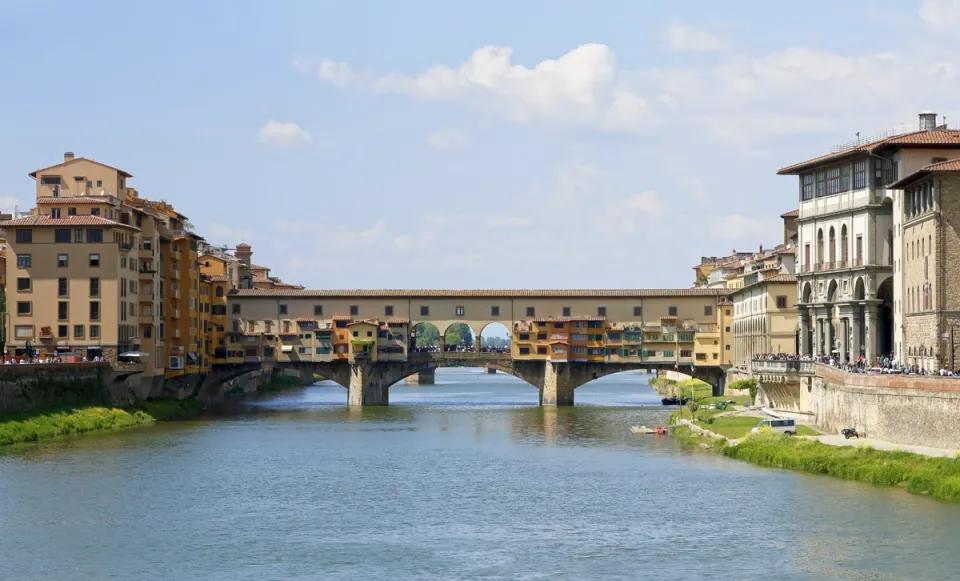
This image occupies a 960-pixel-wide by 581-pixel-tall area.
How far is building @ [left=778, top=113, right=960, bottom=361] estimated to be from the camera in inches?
3369

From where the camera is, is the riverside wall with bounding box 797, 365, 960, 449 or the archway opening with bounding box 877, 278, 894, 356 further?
the archway opening with bounding box 877, 278, 894, 356

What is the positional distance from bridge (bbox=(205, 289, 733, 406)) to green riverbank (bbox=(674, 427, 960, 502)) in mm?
48113

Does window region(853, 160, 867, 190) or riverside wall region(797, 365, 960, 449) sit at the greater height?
window region(853, 160, 867, 190)

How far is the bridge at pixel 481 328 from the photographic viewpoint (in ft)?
424

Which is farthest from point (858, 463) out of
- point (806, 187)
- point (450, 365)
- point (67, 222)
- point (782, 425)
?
point (450, 365)

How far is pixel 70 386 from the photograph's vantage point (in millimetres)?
94750

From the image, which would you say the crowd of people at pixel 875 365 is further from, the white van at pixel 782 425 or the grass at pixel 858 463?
the grass at pixel 858 463

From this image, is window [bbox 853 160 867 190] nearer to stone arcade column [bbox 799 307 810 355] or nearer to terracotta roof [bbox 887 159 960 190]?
Result: terracotta roof [bbox 887 159 960 190]

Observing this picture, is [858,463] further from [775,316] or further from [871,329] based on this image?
[775,316]

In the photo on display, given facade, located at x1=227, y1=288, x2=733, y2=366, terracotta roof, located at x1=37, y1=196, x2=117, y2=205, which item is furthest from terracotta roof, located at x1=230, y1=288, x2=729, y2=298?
terracotta roof, located at x1=37, y1=196, x2=117, y2=205

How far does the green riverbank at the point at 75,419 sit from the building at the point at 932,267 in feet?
157

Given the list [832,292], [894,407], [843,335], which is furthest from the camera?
[832,292]

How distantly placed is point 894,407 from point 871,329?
22.9m

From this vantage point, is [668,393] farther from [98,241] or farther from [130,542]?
[130,542]
